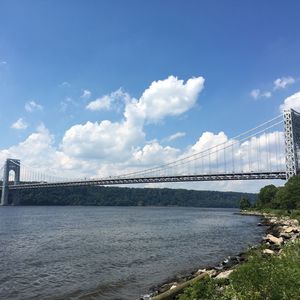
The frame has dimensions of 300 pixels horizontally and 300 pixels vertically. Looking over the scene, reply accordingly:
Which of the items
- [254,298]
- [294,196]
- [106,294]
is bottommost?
[106,294]

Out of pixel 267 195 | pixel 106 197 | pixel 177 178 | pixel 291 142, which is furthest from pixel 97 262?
pixel 106 197

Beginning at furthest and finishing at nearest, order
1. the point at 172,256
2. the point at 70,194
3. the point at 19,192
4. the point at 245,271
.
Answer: the point at 70,194 < the point at 19,192 < the point at 172,256 < the point at 245,271

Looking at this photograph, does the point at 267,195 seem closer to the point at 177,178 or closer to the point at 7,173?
the point at 177,178

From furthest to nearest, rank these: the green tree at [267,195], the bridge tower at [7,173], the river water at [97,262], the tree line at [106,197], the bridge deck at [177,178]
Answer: the tree line at [106,197], the bridge tower at [7,173], the bridge deck at [177,178], the green tree at [267,195], the river water at [97,262]

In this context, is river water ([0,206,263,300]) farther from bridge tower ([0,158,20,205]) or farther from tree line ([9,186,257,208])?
tree line ([9,186,257,208])

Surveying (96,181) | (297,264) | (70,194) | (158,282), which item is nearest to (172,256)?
(158,282)

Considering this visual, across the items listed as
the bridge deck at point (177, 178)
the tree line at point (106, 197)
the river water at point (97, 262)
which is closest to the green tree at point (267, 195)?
the bridge deck at point (177, 178)

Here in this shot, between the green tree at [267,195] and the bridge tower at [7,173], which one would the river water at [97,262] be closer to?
the green tree at [267,195]

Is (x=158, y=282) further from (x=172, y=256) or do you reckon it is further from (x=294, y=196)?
(x=294, y=196)

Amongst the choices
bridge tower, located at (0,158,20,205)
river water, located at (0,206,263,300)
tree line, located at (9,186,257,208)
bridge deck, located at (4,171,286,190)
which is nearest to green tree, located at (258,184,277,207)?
bridge deck, located at (4,171,286,190)

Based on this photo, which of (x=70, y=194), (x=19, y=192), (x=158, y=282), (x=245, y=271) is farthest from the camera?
(x=70, y=194)
